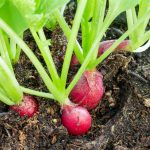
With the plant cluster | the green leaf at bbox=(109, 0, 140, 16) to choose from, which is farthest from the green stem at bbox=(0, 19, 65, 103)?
the green leaf at bbox=(109, 0, 140, 16)

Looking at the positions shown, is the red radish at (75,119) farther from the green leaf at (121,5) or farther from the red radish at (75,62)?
the green leaf at (121,5)

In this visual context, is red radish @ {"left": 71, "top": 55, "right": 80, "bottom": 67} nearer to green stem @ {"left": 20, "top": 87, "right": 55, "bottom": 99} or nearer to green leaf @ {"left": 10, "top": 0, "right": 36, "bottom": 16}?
green stem @ {"left": 20, "top": 87, "right": 55, "bottom": 99}

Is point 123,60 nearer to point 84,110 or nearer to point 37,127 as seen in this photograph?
point 84,110

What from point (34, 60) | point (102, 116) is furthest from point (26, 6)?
point (102, 116)

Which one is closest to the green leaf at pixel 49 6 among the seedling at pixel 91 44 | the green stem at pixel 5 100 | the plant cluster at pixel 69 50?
the plant cluster at pixel 69 50

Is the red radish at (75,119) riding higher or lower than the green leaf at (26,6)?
lower

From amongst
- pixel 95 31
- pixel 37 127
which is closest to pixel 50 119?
pixel 37 127

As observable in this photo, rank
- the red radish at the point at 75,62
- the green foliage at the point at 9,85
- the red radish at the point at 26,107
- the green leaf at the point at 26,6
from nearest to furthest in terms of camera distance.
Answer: the green leaf at the point at 26,6 < the green foliage at the point at 9,85 < the red radish at the point at 26,107 < the red radish at the point at 75,62

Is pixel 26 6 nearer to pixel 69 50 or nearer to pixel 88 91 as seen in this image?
pixel 69 50
